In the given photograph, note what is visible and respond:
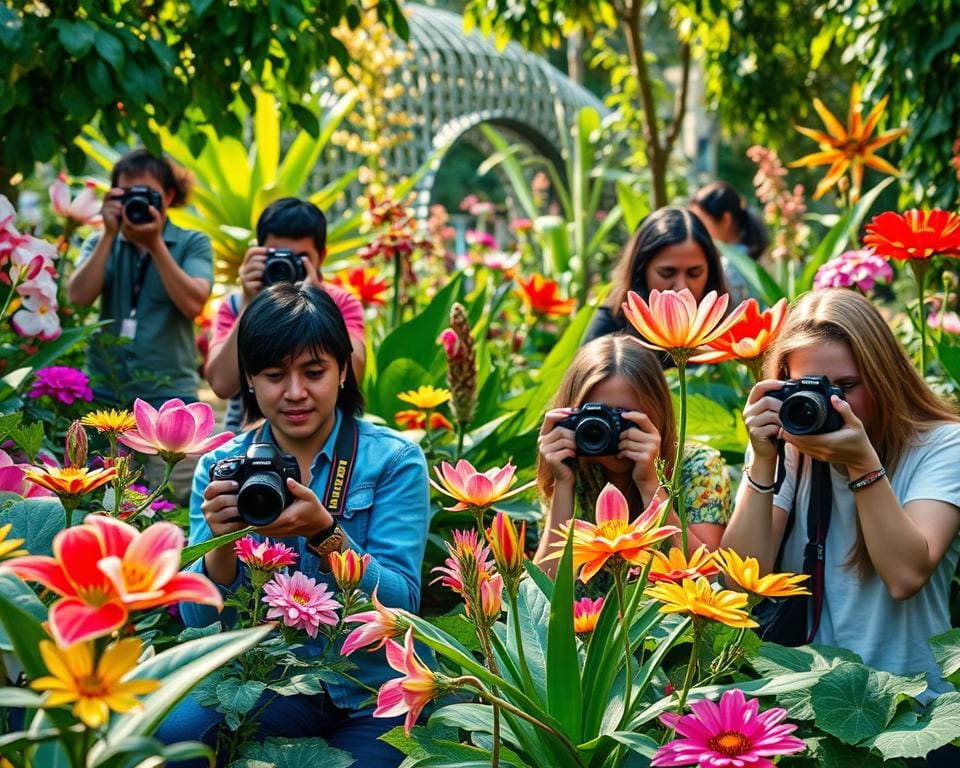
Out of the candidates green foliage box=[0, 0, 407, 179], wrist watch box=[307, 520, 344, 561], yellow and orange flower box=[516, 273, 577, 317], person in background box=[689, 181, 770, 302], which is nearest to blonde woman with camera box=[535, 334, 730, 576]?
wrist watch box=[307, 520, 344, 561]

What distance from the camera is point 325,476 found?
83.2 inches

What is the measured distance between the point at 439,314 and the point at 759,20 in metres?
3.46

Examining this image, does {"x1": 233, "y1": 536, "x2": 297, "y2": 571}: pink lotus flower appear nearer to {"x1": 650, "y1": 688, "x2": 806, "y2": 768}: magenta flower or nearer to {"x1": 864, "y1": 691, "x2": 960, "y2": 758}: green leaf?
{"x1": 650, "y1": 688, "x2": 806, "y2": 768}: magenta flower

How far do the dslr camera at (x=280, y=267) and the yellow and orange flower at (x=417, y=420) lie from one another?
16.5 inches

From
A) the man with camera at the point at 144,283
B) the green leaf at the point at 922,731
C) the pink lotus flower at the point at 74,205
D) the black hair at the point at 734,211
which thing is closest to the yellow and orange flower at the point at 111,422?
the green leaf at the point at 922,731

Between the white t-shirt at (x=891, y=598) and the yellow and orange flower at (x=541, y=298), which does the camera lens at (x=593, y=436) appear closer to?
the white t-shirt at (x=891, y=598)

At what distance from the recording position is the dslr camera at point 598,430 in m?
1.99

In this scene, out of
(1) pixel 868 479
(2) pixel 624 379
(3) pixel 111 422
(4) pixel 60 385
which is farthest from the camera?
(4) pixel 60 385

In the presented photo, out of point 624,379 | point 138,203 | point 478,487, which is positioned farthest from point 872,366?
point 138,203

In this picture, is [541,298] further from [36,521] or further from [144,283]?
[36,521]

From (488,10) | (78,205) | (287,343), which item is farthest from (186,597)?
(488,10)

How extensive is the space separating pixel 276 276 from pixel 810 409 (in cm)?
159

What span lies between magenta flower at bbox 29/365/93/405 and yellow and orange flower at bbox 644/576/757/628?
71.4 inches

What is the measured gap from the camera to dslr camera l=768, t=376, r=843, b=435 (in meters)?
1.74
